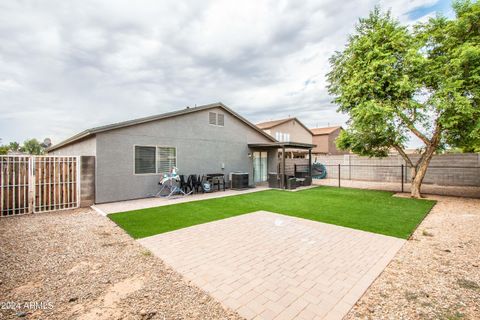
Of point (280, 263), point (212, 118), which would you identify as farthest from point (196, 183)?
point (280, 263)

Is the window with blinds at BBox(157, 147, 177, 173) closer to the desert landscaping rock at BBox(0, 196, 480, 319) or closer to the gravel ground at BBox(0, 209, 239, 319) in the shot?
the desert landscaping rock at BBox(0, 196, 480, 319)

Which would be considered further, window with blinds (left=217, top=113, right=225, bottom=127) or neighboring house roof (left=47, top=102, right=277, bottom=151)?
window with blinds (left=217, top=113, right=225, bottom=127)

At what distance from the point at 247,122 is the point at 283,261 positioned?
35.9 ft

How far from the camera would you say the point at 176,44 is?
30.8 ft

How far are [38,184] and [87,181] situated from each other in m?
1.33

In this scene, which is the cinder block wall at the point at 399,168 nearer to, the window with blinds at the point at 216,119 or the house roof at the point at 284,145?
the house roof at the point at 284,145

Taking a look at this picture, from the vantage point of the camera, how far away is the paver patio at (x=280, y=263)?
8.42 feet

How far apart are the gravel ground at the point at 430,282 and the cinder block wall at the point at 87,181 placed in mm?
8892

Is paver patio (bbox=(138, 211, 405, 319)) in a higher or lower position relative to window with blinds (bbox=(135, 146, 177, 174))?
lower

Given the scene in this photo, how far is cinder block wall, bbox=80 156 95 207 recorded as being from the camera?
805cm

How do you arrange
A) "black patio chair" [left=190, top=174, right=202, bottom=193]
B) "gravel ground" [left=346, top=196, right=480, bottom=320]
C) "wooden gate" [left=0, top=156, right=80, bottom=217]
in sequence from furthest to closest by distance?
"black patio chair" [left=190, top=174, right=202, bottom=193] < "wooden gate" [left=0, top=156, right=80, bottom=217] < "gravel ground" [left=346, top=196, right=480, bottom=320]

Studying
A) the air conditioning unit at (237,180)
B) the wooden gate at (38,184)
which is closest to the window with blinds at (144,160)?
the wooden gate at (38,184)

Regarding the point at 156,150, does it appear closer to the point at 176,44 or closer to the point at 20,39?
the point at 176,44

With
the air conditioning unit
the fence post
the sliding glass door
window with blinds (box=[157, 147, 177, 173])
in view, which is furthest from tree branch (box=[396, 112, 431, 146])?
the fence post
